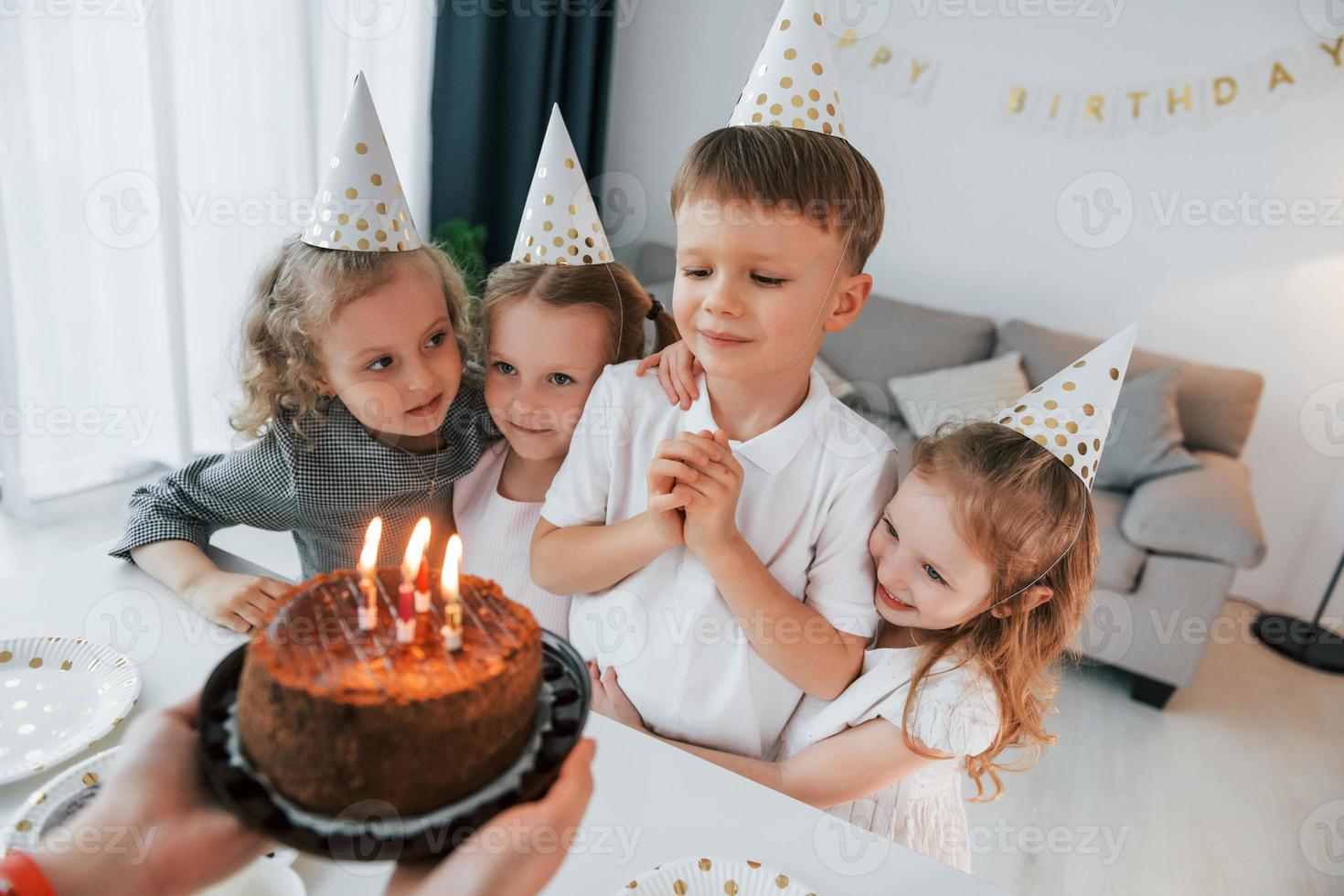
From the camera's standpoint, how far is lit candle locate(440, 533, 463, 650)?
0.45 m

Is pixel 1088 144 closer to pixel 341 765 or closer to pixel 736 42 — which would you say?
pixel 736 42

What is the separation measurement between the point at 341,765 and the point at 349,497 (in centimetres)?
81

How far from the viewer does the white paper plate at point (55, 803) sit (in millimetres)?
661

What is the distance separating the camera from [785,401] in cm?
100

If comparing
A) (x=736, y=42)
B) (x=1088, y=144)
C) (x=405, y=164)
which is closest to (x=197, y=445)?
Result: (x=405, y=164)

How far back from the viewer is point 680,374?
3.41ft

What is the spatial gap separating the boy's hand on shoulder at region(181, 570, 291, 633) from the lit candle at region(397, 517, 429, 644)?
1.78ft

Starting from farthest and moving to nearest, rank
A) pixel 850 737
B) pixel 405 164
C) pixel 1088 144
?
pixel 405 164
pixel 1088 144
pixel 850 737
